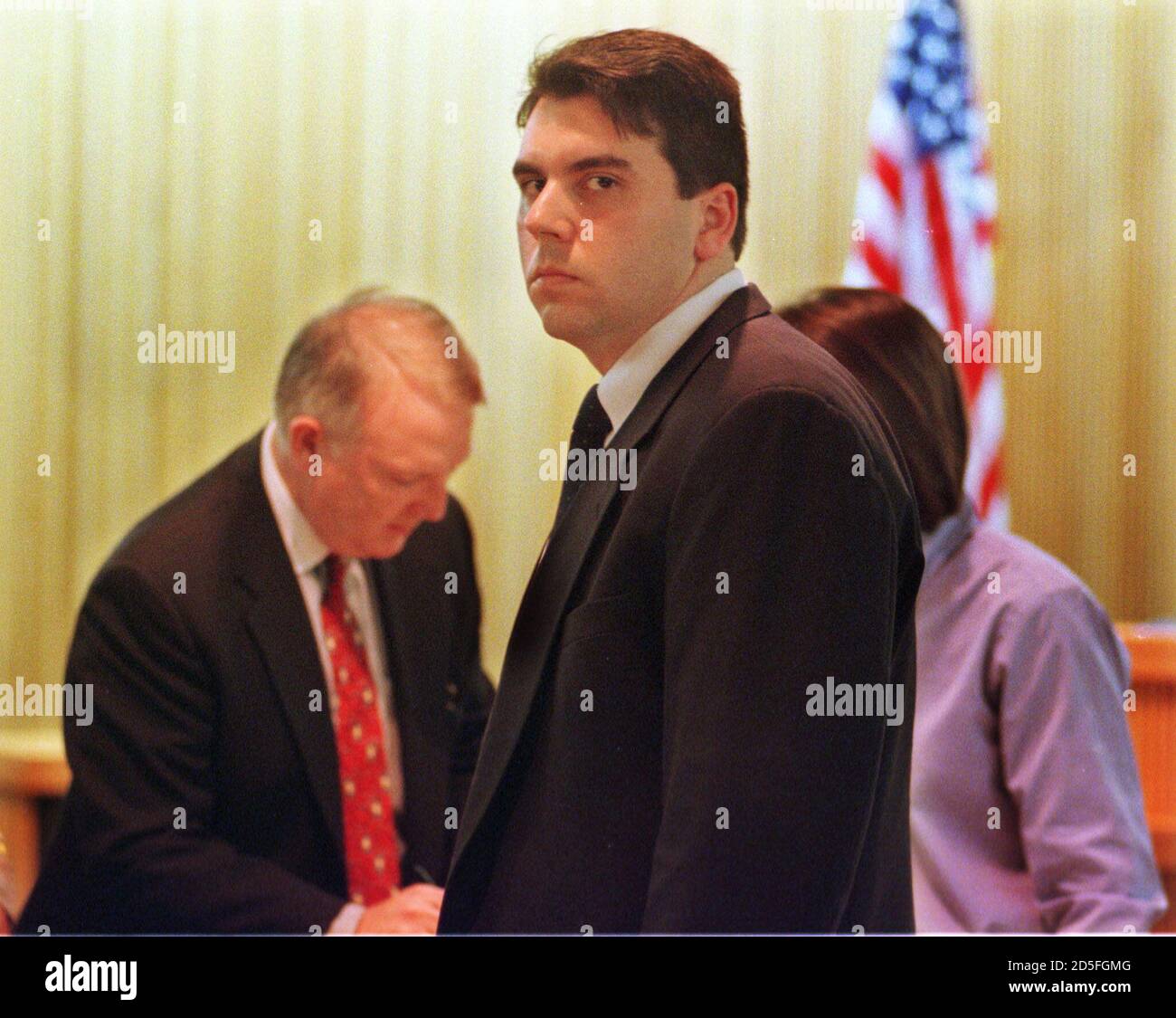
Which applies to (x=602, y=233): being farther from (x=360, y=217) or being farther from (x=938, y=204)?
(x=938, y=204)

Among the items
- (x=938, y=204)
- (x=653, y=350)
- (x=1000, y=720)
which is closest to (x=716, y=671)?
(x=653, y=350)

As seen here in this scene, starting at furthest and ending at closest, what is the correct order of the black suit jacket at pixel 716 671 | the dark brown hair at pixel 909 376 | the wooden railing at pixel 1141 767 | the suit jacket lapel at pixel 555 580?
the wooden railing at pixel 1141 767 → the dark brown hair at pixel 909 376 → the suit jacket lapel at pixel 555 580 → the black suit jacket at pixel 716 671

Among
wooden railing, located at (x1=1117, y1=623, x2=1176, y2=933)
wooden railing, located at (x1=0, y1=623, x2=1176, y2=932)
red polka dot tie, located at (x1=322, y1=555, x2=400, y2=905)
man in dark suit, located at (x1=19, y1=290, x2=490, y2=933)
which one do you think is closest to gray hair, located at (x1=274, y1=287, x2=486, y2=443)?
man in dark suit, located at (x1=19, y1=290, x2=490, y2=933)

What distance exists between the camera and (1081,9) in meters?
2.29

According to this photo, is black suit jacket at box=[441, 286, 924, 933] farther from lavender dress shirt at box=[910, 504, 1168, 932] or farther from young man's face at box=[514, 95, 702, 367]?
lavender dress shirt at box=[910, 504, 1168, 932]

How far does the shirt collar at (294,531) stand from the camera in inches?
80.7

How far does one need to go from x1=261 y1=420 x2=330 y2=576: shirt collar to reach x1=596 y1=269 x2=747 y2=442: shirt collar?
59 centimetres

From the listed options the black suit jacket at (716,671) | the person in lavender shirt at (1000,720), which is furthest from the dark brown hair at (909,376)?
the black suit jacket at (716,671)

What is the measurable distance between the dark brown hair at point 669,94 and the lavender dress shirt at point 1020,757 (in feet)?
2.03

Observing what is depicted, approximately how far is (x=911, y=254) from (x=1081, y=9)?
50cm

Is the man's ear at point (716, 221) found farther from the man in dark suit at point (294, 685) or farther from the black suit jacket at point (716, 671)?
the man in dark suit at point (294, 685)
